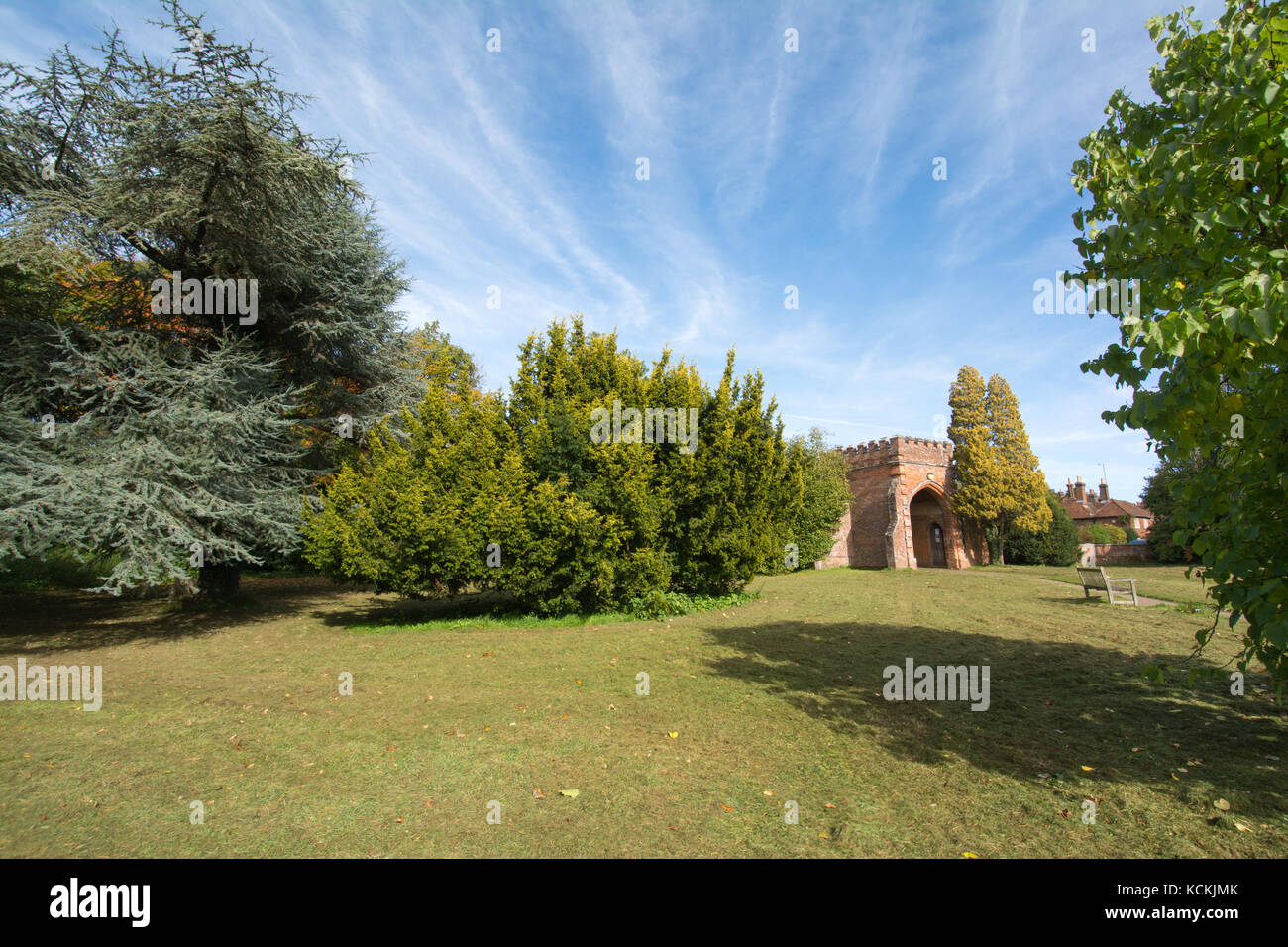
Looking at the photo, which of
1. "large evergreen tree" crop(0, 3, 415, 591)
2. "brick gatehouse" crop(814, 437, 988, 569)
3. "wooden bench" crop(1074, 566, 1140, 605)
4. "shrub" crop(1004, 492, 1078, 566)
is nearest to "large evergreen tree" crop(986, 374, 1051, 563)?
"shrub" crop(1004, 492, 1078, 566)

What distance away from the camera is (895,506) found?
32.0 metres

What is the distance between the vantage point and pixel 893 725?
624 centimetres

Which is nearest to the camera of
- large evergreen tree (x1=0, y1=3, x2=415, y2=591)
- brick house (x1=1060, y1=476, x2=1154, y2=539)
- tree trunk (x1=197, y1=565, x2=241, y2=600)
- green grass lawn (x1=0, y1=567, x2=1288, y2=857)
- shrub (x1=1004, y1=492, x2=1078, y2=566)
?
green grass lawn (x1=0, y1=567, x2=1288, y2=857)

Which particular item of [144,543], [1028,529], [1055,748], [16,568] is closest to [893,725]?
[1055,748]

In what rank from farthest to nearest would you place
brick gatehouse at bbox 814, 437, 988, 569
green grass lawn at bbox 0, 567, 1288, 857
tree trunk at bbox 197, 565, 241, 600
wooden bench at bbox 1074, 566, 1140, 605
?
brick gatehouse at bbox 814, 437, 988, 569
tree trunk at bbox 197, 565, 241, 600
wooden bench at bbox 1074, 566, 1140, 605
green grass lawn at bbox 0, 567, 1288, 857

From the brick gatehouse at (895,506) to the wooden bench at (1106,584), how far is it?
594 inches

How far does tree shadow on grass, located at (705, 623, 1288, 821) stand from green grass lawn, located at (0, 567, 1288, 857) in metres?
0.04

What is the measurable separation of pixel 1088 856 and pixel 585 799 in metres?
3.35

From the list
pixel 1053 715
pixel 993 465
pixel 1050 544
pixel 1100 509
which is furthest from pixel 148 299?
pixel 1100 509

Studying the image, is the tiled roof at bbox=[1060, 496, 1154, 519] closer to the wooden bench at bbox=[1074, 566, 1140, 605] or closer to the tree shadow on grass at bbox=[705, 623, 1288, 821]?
the wooden bench at bbox=[1074, 566, 1140, 605]

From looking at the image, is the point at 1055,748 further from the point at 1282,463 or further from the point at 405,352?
the point at 405,352

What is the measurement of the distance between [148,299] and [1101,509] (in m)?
76.3

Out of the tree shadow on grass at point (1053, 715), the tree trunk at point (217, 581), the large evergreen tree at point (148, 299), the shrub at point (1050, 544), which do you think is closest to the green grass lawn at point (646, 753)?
the tree shadow on grass at point (1053, 715)

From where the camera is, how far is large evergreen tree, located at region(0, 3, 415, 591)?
10.8 metres
